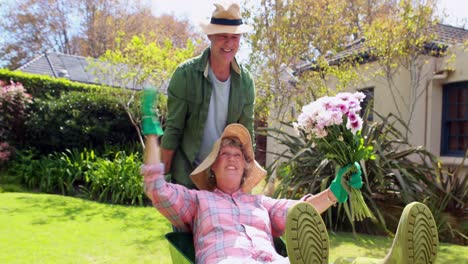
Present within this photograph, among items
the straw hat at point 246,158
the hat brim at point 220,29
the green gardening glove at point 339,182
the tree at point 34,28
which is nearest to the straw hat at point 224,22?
the hat brim at point 220,29

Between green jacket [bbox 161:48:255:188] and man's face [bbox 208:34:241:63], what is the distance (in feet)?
0.38

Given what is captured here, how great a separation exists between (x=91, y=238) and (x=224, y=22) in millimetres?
3283

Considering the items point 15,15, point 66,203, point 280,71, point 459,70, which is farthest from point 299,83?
point 15,15

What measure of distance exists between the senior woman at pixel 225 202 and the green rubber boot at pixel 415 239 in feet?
1.85

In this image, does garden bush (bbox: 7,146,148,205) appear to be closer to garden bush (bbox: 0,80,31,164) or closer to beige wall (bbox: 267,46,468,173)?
garden bush (bbox: 0,80,31,164)

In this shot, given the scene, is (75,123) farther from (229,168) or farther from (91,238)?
(229,168)

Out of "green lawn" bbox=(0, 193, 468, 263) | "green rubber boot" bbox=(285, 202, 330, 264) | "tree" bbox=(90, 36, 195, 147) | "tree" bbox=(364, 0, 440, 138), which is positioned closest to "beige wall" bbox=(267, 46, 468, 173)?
"tree" bbox=(364, 0, 440, 138)

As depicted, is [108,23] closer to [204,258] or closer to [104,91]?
[104,91]

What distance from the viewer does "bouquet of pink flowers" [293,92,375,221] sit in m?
2.26

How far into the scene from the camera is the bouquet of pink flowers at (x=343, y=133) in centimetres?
226

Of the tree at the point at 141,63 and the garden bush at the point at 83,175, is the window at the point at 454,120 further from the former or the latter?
the garden bush at the point at 83,175

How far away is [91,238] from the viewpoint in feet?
15.7

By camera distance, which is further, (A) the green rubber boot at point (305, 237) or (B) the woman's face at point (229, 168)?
(B) the woman's face at point (229, 168)

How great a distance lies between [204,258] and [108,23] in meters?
23.4
